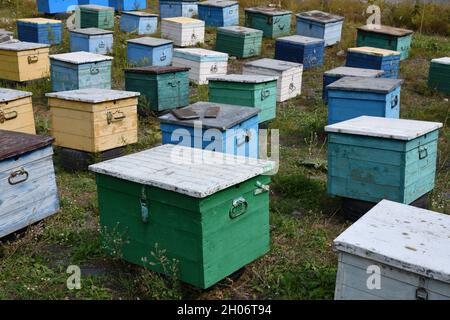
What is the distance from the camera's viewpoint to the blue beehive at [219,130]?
497cm

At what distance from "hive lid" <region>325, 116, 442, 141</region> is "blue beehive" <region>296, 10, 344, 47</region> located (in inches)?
295

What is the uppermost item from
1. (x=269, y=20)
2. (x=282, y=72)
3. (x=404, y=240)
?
(x=269, y=20)

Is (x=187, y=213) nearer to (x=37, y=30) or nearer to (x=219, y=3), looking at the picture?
(x=37, y=30)

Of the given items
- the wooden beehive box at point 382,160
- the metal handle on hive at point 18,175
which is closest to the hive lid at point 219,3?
the wooden beehive box at point 382,160

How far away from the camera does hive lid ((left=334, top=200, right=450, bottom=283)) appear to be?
9.28ft

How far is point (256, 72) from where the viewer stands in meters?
8.63

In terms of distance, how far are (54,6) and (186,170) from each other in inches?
472

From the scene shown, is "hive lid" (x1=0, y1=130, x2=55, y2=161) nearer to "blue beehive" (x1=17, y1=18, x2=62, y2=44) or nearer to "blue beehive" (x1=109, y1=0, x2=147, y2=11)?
"blue beehive" (x1=17, y1=18, x2=62, y2=44)

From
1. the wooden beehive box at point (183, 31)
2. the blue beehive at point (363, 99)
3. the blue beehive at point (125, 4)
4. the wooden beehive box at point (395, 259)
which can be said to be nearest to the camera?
the wooden beehive box at point (395, 259)

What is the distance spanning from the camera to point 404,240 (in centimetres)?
311

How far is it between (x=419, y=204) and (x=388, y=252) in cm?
214

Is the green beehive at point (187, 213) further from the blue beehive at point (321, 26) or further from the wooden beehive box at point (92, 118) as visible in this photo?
the blue beehive at point (321, 26)

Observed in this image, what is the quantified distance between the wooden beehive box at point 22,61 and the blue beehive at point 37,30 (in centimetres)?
200

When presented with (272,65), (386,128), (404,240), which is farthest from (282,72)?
(404,240)
